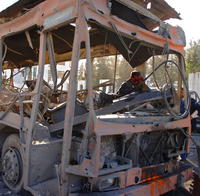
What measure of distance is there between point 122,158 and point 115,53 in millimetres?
2748

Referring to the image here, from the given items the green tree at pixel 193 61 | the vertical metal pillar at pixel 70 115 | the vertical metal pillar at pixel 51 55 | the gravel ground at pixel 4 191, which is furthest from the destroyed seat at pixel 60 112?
the green tree at pixel 193 61

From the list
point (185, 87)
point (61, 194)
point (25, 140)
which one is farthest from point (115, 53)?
point (61, 194)

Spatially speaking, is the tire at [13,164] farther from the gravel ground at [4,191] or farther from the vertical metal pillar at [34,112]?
the vertical metal pillar at [34,112]

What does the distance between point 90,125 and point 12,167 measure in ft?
4.34

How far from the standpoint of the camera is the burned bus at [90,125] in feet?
8.48

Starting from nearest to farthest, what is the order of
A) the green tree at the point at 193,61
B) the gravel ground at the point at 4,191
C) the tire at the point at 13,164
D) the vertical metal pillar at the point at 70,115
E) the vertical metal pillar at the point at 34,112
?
the vertical metal pillar at the point at 70,115 < the vertical metal pillar at the point at 34,112 < the tire at the point at 13,164 < the gravel ground at the point at 4,191 < the green tree at the point at 193,61

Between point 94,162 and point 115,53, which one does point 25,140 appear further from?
point 115,53

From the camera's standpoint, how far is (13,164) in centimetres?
310

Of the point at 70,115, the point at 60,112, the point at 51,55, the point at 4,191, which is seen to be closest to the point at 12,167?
the point at 4,191

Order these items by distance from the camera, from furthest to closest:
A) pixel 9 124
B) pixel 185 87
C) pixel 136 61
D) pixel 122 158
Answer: pixel 136 61 → pixel 185 87 → pixel 9 124 → pixel 122 158

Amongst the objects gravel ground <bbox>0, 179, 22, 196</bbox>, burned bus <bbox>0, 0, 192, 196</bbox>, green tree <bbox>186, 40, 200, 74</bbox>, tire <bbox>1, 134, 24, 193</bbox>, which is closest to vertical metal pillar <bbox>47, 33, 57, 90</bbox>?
burned bus <bbox>0, 0, 192, 196</bbox>

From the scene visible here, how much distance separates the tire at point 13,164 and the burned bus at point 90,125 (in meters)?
0.01

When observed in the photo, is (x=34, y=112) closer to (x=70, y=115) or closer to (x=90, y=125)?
(x=70, y=115)

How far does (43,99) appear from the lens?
3.46 meters
